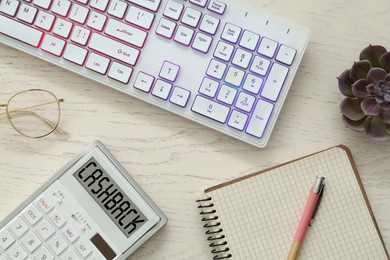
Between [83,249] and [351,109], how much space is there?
15.7 inches

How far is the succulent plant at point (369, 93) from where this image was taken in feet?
2.40

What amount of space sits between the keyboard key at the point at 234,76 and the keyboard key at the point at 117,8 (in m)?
0.16

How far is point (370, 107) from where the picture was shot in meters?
0.73

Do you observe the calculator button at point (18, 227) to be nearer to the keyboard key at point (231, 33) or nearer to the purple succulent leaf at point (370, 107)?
the keyboard key at point (231, 33)

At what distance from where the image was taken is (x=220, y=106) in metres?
0.77

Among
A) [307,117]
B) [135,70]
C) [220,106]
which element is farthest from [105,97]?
[307,117]

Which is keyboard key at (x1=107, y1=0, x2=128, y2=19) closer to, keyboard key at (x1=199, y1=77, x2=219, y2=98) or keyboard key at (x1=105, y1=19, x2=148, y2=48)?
keyboard key at (x1=105, y1=19, x2=148, y2=48)

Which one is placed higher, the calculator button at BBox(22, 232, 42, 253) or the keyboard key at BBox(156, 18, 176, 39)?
the keyboard key at BBox(156, 18, 176, 39)

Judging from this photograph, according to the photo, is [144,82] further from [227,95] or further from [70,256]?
[70,256]

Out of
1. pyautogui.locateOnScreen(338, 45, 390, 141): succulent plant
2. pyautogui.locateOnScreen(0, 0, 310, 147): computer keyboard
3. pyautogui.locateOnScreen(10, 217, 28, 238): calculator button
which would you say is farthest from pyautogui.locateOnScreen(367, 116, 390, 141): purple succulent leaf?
pyautogui.locateOnScreen(10, 217, 28, 238): calculator button

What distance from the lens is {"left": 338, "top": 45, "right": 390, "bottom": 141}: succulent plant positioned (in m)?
0.73

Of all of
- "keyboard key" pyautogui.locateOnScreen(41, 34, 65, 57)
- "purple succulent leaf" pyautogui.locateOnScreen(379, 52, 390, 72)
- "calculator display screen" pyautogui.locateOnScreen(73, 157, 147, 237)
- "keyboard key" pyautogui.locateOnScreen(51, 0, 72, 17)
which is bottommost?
"calculator display screen" pyautogui.locateOnScreen(73, 157, 147, 237)

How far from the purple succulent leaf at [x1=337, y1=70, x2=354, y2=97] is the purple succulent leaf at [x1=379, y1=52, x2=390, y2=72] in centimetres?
4

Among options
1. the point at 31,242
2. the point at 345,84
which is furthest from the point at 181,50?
the point at 31,242
